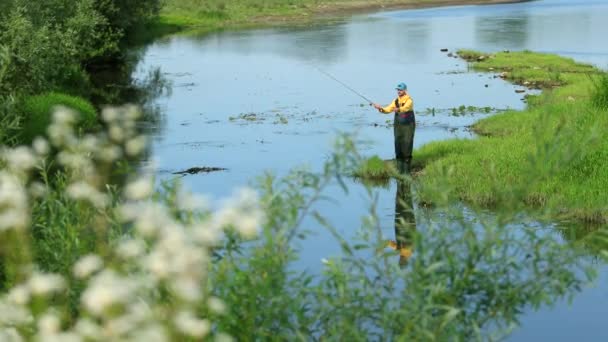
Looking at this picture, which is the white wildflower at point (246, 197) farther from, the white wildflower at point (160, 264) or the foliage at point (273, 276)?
the white wildflower at point (160, 264)

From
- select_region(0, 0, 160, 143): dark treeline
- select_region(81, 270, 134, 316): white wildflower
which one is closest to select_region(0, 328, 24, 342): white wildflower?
select_region(81, 270, 134, 316): white wildflower

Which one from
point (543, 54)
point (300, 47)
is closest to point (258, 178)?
point (543, 54)

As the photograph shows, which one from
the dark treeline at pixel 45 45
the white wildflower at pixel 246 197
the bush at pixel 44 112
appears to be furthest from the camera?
the dark treeline at pixel 45 45

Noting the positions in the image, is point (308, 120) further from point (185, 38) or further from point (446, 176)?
point (185, 38)

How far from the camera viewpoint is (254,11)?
85000mm

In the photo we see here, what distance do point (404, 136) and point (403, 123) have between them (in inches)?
13.8

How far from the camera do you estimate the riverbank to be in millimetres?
74062

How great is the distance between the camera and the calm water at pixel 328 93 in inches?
742

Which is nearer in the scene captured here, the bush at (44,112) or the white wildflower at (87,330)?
the white wildflower at (87,330)

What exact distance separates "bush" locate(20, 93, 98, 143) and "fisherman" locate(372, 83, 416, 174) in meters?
7.45

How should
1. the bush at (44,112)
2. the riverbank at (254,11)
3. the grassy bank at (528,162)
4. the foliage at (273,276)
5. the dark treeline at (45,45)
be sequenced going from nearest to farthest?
the foliage at (273,276) → the grassy bank at (528,162) → the bush at (44,112) → the dark treeline at (45,45) → the riverbank at (254,11)

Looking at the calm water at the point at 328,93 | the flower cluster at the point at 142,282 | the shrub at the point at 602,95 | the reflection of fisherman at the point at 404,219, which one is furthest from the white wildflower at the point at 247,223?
the shrub at the point at 602,95

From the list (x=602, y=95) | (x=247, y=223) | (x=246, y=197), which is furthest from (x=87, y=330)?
(x=602, y=95)

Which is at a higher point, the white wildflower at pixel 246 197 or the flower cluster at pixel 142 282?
the white wildflower at pixel 246 197
